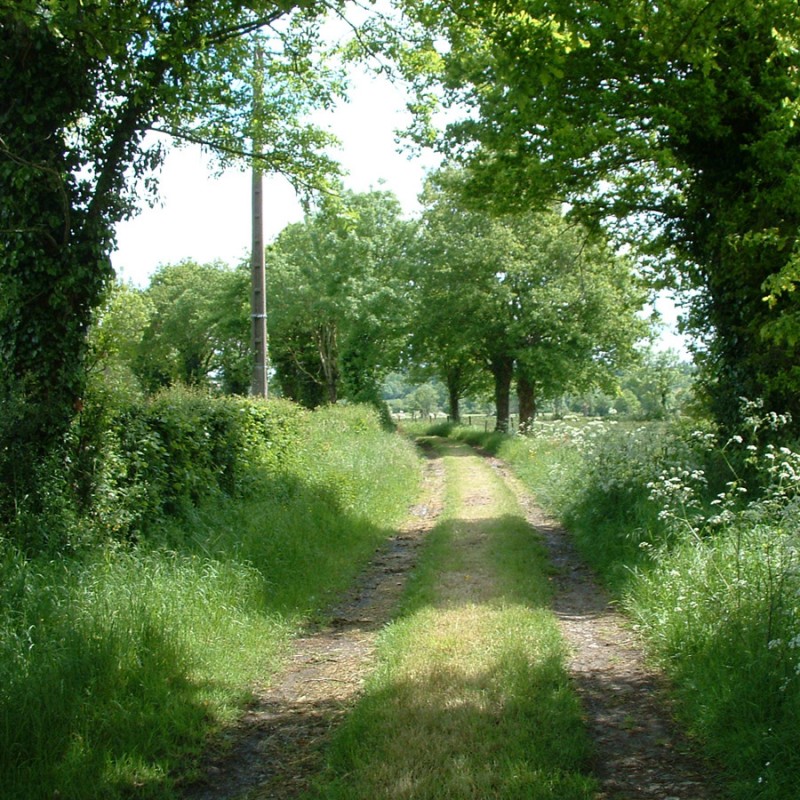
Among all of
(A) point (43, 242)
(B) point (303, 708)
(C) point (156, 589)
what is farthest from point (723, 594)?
(A) point (43, 242)

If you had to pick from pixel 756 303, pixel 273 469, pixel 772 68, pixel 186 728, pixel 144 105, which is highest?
pixel 772 68

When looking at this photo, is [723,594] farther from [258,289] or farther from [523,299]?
[523,299]

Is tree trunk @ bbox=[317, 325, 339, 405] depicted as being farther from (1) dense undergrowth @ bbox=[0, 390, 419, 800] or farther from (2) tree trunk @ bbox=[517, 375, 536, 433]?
(1) dense undergrowth @ bbox=[0, 390, 419, 800]

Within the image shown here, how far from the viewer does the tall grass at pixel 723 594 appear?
475 cm

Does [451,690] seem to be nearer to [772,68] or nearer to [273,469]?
[273,469]

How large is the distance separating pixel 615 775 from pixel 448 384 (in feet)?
158

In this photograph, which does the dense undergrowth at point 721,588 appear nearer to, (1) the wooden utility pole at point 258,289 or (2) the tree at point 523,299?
(1) the wooden utility pole at point 258,289

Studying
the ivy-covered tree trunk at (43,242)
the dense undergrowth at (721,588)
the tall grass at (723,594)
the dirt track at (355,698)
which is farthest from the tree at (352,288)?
the dirt track at (355,698)

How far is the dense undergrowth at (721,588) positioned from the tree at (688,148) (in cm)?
170

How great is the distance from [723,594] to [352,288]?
3071 centimetres

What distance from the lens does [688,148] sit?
39.5ft

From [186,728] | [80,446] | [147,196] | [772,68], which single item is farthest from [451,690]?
[772,68]

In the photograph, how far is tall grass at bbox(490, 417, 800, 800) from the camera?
4754mm

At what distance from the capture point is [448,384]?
173 ft
